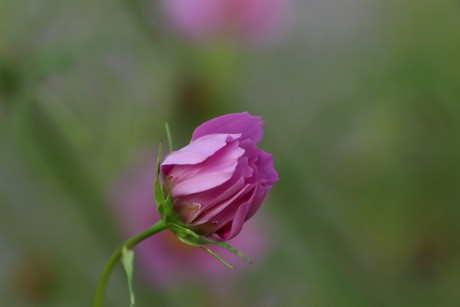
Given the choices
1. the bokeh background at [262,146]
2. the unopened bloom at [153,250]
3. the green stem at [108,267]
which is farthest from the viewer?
the unopened bloom at [153,250]

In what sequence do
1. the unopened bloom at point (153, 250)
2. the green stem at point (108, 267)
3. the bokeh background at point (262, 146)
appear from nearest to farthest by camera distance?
the green stem at point (108, 267) → the bokeh background at point (262, 146) → the unopened bloom at point (153, 250)

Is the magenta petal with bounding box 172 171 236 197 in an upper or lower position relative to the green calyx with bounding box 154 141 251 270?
upper

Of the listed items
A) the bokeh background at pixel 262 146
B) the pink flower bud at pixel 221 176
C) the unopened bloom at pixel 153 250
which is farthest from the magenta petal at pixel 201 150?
the unopened bloom at pixel 153 250

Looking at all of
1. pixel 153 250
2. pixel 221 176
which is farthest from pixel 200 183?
pixel 153 250

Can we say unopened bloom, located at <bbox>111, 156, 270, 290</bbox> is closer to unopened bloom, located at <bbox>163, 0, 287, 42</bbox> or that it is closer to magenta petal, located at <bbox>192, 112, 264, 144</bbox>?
unopened bloom, located at <bbox>163, 0, 287, 42</bbox>

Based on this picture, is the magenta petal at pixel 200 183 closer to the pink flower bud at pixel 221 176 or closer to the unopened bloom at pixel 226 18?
Answer: the pink flower bud at pixel 221 176

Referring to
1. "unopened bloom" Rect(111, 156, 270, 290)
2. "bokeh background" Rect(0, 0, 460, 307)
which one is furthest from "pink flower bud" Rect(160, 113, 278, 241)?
"unopened bloom" Rect(111, 156, 270, 290)

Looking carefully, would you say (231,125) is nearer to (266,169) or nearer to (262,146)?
(266,169)
